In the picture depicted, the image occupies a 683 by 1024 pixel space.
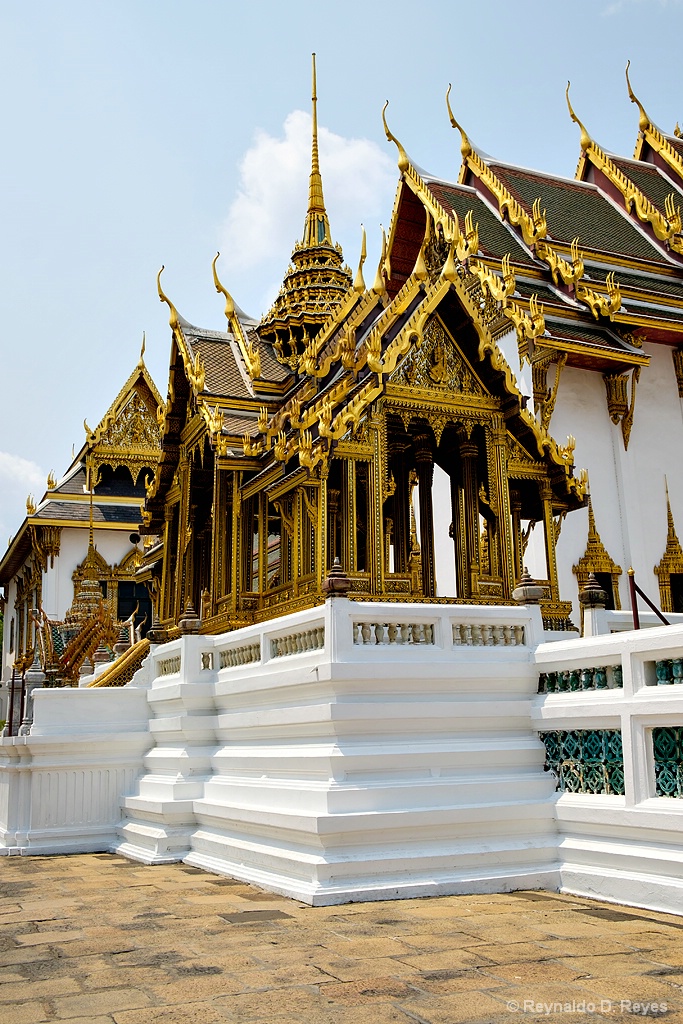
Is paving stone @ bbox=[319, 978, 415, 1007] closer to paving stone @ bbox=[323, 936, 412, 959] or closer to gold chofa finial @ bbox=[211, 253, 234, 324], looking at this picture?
paving stone @ bbox=[323, 936, 412, 959]

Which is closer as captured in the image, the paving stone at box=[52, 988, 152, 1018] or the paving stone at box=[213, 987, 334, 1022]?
the paving stone at box=[213, 987, 334, 1022]

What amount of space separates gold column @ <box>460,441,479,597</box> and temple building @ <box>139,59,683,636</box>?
0.02 m

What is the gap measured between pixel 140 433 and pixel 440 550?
15328mm

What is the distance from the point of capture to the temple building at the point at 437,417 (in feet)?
28.8

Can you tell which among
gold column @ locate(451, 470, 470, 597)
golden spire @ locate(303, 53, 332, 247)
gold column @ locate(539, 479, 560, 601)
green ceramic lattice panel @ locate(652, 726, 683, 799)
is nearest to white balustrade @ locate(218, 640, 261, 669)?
gold column @ locate(451, 470, 470, 597)

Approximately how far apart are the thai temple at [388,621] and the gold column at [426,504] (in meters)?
0.03

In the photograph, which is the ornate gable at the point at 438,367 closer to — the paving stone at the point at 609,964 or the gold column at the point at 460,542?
the gold column at the point at 460,542

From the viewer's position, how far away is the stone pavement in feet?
12.2

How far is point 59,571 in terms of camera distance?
26469 mm

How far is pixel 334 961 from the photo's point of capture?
4434 mm

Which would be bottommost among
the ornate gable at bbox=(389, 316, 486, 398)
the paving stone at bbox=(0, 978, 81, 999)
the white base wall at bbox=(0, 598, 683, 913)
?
the paving stone at bbox=(0, 978, 81, 999)

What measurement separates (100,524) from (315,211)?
46.1ft

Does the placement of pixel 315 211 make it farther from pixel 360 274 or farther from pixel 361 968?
pixel 361 968

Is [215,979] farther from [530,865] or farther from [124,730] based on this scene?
[124,730]
